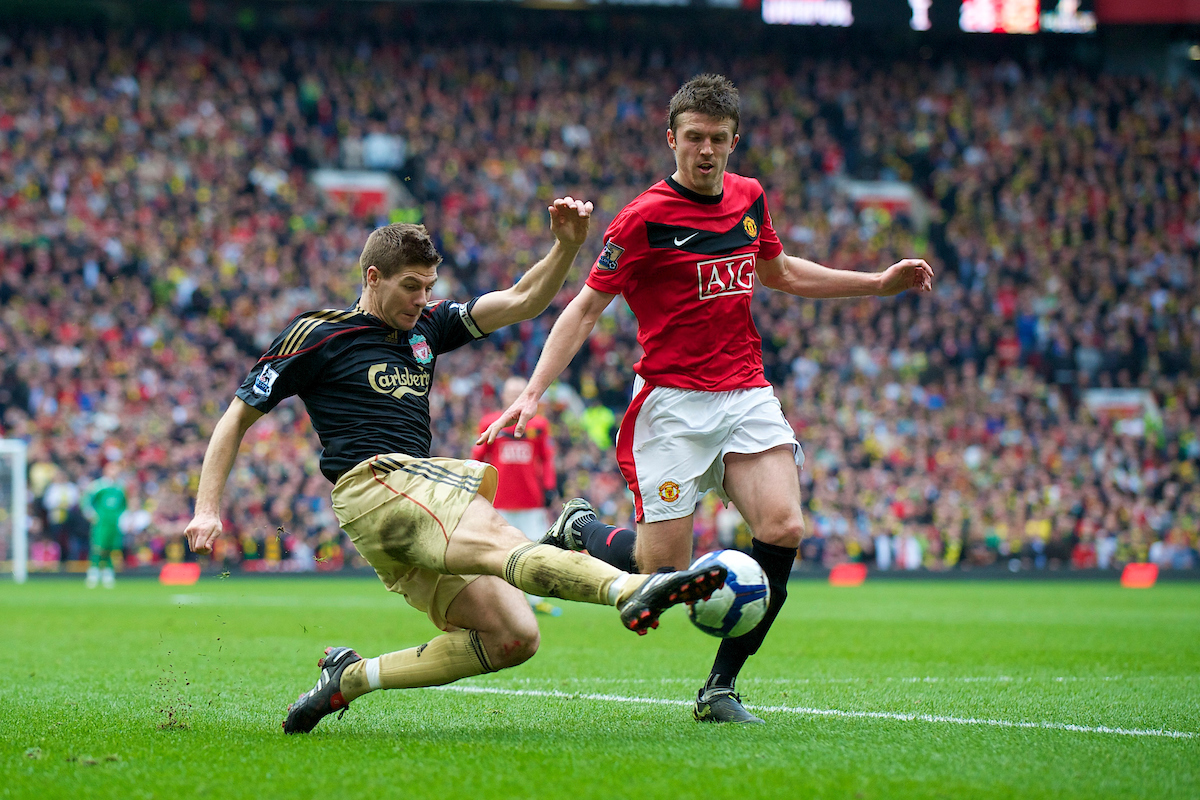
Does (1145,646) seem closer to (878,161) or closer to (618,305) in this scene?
(618,305)

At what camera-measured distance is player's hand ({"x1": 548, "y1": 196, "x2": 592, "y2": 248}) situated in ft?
15.9

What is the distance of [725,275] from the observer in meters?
5.49

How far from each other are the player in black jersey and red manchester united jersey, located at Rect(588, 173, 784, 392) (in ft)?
1.57

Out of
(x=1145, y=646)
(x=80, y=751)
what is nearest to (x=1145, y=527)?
(x=1145, y=646)

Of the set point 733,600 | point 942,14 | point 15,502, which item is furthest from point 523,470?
point 942,14

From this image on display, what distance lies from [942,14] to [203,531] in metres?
30.7

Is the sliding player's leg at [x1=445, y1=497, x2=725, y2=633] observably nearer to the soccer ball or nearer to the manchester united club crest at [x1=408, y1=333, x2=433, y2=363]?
the soccer ball

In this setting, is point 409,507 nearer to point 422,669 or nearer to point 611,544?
point 422,669

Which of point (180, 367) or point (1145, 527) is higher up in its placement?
point (180, 367)

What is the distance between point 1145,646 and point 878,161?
2380cm

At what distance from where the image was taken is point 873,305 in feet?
91.5

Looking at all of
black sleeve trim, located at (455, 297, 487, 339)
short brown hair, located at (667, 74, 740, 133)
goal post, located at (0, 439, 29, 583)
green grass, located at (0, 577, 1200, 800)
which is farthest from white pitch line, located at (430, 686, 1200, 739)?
goal post, located at (0, 439, 29, 583)

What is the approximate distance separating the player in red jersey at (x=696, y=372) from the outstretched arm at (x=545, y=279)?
0.16m

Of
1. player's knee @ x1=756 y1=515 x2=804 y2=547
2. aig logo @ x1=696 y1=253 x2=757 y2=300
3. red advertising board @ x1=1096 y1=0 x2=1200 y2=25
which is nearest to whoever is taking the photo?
player's knee @ x1=756 y1=515 x2=804 y2=547
